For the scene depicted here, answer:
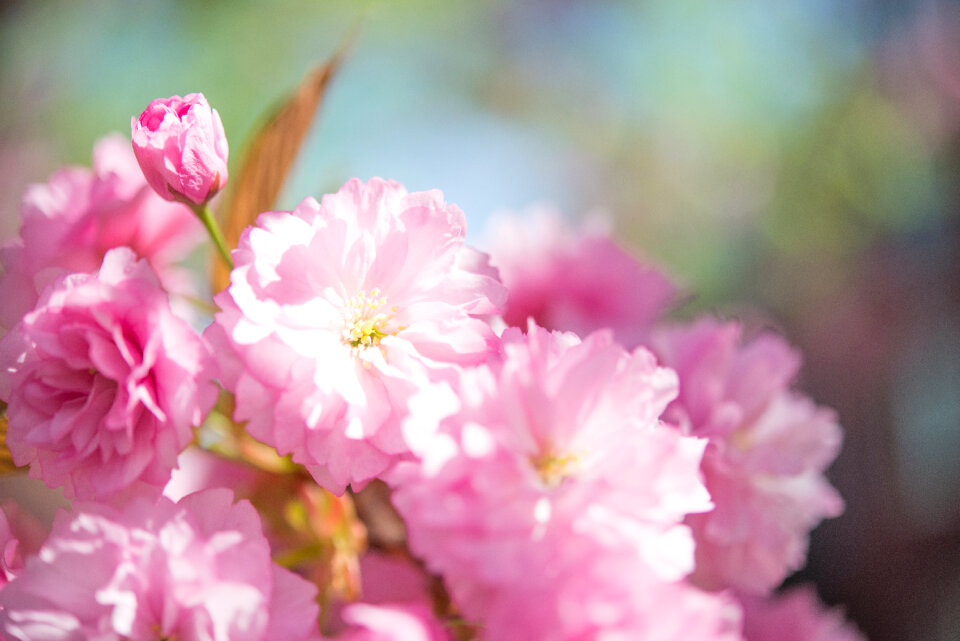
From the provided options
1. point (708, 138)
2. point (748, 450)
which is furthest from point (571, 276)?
point (708, 138)

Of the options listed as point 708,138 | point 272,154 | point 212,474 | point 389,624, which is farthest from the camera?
point 708,138

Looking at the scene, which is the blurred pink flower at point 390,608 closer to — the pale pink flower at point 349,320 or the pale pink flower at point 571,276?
the pale pink flower at point 349,320

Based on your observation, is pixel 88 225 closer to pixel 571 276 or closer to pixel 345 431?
pixel 345 431

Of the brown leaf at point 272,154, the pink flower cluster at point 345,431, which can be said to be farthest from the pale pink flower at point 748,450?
the brown leaf at point 272,154

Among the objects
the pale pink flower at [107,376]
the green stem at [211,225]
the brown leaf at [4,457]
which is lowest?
the brown leaf at [4,457]

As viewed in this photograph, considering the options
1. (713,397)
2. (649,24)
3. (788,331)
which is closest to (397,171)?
(649,24)

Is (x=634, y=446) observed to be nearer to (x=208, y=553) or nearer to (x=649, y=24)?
(x=208, y=553)

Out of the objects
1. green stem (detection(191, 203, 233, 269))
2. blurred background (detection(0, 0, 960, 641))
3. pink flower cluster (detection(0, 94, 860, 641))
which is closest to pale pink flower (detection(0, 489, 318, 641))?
pink flower cluster (detection(0, 94, 860, 641))
